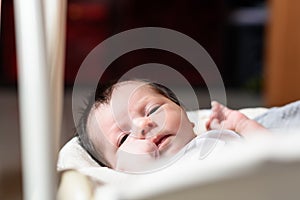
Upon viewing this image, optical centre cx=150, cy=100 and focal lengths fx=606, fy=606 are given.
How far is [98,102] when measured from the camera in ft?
1.56

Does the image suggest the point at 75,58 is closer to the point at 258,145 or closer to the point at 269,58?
the point at 269,58

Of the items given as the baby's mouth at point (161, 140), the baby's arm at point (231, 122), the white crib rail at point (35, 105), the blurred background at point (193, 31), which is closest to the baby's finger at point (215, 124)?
the baby's arm at point (231, 122)

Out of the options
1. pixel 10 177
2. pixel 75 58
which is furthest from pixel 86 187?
pixel 75 58

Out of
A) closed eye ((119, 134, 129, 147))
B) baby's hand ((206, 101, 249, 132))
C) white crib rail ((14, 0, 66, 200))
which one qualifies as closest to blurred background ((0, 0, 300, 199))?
baby's hand ((206, 101, 249, 132))

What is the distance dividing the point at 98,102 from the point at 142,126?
0.16ft

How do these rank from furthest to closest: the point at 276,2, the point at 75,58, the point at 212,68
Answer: the point at 75,58 → the point at 276,2 → the point at 212,68

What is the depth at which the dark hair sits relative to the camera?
1.56ft

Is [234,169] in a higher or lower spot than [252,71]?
higher

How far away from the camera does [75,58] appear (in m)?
2.54

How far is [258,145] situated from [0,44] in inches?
94.9

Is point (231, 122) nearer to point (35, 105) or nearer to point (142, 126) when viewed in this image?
point (142, 126)

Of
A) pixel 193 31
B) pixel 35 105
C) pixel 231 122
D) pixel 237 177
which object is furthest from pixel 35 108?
pixel 193 31

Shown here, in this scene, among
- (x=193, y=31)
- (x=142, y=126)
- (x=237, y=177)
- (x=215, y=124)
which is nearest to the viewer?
(x=237, y=177)

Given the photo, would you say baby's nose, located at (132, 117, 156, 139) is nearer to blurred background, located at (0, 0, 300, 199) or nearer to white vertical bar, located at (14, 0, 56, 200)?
white vertical bar, located at (14, 0, 56, 200)
